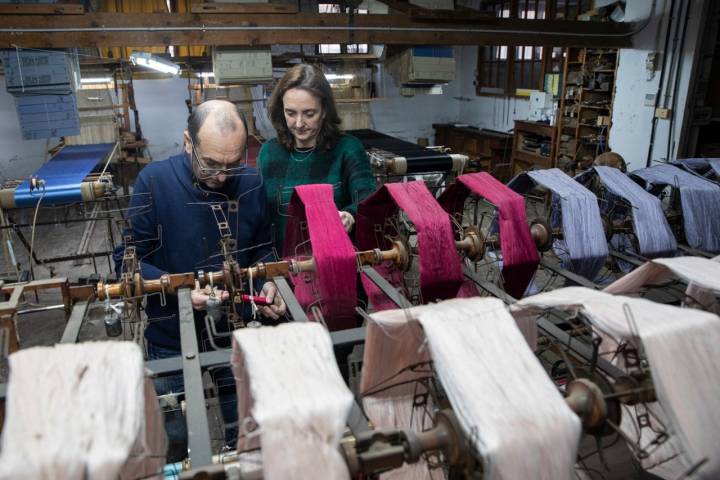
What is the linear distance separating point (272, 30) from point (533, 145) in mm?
6684

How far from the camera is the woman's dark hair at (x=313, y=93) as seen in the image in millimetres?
2750

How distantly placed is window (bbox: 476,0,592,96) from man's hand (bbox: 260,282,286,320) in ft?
26.8

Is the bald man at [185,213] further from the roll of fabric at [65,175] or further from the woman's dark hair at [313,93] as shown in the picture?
the roll of fabric at [65,175]

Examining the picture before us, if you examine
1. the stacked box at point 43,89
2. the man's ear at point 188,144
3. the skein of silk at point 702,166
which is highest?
the stacked box at point 43,89

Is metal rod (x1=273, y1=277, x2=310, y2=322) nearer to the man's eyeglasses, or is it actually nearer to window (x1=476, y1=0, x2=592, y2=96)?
the man's eyeglasses

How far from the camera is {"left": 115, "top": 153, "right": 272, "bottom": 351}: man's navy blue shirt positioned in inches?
91.0

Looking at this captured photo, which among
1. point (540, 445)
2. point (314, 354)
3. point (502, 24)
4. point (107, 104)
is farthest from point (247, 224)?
point (107, 104)

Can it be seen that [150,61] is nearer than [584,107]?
Yes

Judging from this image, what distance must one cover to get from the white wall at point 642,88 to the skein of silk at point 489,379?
4.99 metres

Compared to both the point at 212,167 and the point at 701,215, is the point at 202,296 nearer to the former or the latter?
the point at 212,167

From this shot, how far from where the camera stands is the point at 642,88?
6371 millimetres

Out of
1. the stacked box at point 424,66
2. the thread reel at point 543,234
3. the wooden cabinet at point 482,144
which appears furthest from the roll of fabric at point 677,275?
the wooden cabinet at point 482,144

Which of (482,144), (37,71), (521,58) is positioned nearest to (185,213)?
(37,71)

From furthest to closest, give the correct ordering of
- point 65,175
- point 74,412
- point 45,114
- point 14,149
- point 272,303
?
1. point 14,149
2. point 65,175
3. point 45,114
4. point 272,303
5. point 74,412
